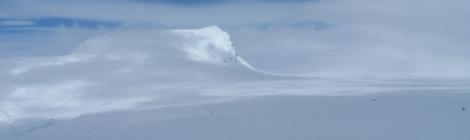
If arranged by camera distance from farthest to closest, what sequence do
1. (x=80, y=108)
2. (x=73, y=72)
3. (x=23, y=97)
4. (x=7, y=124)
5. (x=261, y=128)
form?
1. (x=73, y=72)
2. (x=23, y=97)
3. (x=80, y=108)
4. (x=7, y=124)
5. (x=261, y=128)

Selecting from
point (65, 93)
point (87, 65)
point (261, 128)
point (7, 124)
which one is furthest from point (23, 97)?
point (261, 128)

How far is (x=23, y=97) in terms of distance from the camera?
1542 inches

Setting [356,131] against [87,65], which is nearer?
[356,131]

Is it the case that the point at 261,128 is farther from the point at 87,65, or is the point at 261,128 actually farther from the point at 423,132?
the point at 87,65

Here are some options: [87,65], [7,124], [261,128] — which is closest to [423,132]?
[261,128]

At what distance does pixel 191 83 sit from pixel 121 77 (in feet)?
15.6

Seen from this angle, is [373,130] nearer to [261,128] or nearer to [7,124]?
[261,128]

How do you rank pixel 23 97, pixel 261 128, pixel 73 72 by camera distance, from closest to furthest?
pixel 261 128 → pixel 23 97 → pixel 73 72

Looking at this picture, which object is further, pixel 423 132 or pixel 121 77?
pixel 121 77

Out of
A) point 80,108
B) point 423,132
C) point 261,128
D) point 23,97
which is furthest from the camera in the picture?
point 23,97

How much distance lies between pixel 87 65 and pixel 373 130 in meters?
26.7

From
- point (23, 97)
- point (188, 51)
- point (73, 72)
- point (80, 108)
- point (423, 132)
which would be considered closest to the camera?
point (423, 132)

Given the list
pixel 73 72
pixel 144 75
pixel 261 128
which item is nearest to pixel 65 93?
pixel 73 72

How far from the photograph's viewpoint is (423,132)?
1048 inches
